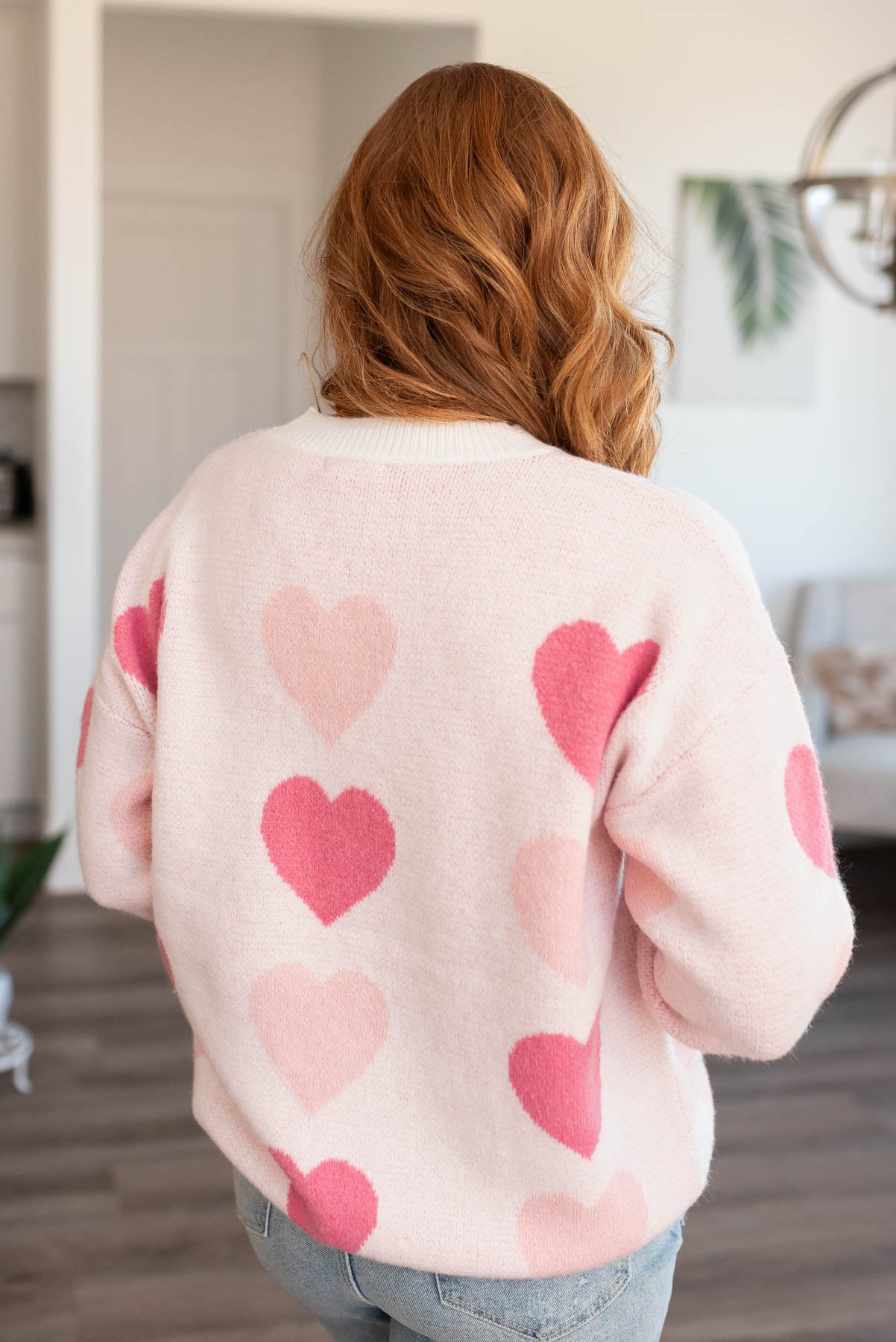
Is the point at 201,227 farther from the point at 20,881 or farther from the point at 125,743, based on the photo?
the point at 125,743

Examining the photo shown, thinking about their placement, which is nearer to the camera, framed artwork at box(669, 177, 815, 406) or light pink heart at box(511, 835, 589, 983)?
light pink heart at box(511, 835, 589, 983)

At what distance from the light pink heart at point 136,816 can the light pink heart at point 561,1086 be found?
328 mm

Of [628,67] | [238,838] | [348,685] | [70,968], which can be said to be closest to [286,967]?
[238,838]

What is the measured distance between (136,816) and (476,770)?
13.1 inches

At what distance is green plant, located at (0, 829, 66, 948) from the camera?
2.35m

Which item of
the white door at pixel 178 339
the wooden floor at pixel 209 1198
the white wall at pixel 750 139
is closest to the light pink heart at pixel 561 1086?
the wooden floor at pixel 209 1198

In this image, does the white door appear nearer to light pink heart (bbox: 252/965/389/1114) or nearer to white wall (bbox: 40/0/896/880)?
white wall (bbox: 40/0/896/880)

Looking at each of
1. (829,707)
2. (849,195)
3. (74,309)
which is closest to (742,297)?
(829,707)

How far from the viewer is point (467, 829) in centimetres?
77

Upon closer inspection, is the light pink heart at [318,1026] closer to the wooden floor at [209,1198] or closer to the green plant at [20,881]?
the wooden floor at [209,1198]

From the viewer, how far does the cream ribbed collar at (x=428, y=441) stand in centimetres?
76

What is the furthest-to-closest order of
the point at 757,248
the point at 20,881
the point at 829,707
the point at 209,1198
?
the point at 757,248 → the point at 829,707 → the point at 20,881 → the point at 209,1198

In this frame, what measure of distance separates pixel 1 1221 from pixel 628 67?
328cm

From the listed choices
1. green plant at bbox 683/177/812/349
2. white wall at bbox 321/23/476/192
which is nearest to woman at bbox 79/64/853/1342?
white wall at bbox 321/23/476/192
